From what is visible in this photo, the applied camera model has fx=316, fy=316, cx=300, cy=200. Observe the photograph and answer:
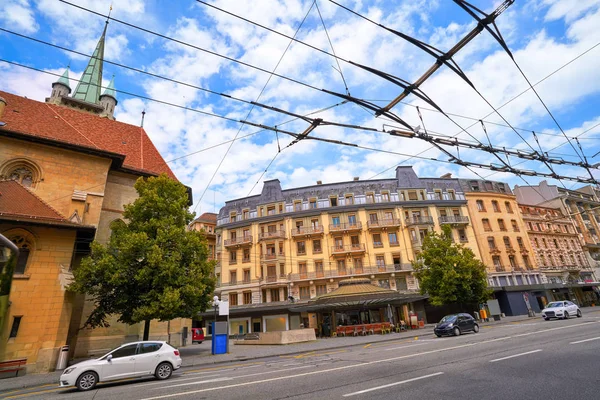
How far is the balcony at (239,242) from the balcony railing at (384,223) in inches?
595

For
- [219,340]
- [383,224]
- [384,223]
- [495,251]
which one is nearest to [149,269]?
[219,340]

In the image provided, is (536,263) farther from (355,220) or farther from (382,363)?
(382,363)

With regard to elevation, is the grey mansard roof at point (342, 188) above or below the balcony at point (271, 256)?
above

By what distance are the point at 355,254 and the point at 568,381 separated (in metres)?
31.8

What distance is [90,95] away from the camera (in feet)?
176

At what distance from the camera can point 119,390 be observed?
952 cm

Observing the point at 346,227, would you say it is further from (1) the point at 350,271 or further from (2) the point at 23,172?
(2) the point at 23,172

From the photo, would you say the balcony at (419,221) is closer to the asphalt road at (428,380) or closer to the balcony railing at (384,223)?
the balcony railing at (384,223)

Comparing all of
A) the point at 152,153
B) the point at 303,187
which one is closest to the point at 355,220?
the point at 303,187

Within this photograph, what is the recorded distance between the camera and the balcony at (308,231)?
128 feet

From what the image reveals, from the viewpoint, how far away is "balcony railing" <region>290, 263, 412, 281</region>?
36.7m

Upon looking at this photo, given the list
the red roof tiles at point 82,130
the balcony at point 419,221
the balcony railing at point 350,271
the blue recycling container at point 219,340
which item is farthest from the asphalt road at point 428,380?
the balcony at point 419,221

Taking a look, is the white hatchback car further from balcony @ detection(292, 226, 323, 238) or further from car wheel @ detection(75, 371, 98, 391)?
balcony @ detection(292, 226, 323, 238)

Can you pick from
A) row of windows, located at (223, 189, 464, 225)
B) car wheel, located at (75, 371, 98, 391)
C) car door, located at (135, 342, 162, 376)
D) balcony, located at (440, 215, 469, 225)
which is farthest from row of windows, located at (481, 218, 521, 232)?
car wheel, located at (75, 371, 98, 391)
